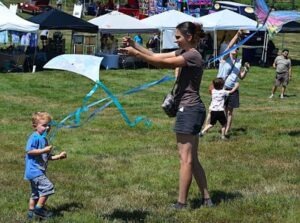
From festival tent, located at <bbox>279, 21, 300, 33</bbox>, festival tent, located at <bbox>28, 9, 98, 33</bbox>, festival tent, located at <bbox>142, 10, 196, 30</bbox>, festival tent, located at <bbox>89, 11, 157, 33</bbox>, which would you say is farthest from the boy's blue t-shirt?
festival tent, located at <bbox>279, 21, 300, 33</bbox>

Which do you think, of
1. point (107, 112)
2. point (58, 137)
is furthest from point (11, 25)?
point (58, 137)

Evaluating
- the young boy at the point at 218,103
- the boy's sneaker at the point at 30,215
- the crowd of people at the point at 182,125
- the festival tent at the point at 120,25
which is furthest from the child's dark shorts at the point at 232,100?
the festival tent at the point at 120,25

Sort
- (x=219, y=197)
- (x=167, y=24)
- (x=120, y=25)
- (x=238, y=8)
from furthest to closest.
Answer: (x=238, y=8) → (x=167, y=24) → (x=120, y=25) → (x=219, y=197)

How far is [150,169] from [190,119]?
2634 millimetres

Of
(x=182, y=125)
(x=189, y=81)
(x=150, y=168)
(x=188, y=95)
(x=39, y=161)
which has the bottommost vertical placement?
(x=150, y=168)

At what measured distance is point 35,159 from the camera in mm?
6207

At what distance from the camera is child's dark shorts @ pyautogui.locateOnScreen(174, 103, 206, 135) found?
6195mm

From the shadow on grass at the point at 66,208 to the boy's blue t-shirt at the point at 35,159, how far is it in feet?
1.80

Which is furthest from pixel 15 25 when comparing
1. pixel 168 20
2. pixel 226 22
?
pixel 226 22

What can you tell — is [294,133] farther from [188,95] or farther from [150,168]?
[188,95]

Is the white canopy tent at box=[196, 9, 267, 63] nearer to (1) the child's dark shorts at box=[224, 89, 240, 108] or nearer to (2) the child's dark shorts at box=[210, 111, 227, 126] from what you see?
(1) the child's dark shorts at box=[224, 89, 240, 108]

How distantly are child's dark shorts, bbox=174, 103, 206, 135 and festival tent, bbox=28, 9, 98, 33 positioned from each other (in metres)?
19.8

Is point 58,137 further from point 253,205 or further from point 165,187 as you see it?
point 253,205

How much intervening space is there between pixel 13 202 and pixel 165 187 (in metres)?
1.90
